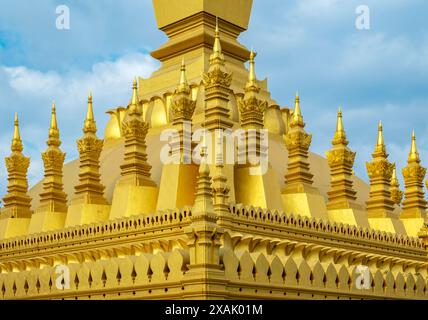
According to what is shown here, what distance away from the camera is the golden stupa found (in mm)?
16484

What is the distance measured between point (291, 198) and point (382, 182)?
154 inches

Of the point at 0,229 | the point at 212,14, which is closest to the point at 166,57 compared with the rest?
the point at 212,14

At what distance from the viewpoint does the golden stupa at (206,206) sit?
54.1 feet

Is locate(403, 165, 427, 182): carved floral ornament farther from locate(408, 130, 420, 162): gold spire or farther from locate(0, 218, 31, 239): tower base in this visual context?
locate(0, 218, 31, 239): tower base

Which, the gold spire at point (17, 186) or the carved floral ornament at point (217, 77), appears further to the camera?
the gold spire at point (17, 186)

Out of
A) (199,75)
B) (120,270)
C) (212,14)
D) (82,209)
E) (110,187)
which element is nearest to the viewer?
(120,270)

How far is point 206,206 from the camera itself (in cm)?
1566

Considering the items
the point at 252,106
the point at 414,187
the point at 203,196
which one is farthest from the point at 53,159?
the point at 414,187

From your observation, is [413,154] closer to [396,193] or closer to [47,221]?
[396,193]

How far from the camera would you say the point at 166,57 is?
28.4 metres

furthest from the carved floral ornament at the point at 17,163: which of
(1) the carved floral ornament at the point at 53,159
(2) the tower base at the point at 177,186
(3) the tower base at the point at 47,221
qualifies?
(2) the tower base at the point at 177,186

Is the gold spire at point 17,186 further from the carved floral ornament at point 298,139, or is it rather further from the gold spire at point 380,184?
the gold spire at point 380,184

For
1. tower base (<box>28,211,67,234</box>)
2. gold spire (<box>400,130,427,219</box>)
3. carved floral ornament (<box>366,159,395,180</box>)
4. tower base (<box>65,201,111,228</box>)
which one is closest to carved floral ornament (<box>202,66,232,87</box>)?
→ tower base (<box>65,201,111,228</box>)
